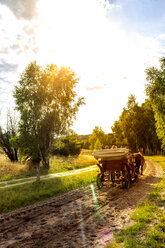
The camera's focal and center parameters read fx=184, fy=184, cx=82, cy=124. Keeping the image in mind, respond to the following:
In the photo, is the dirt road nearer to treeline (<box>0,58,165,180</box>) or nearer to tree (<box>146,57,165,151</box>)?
treeline (<box>0,58,165,180</box>)

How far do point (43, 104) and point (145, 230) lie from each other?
515 inches

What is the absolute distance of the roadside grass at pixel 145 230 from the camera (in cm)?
429

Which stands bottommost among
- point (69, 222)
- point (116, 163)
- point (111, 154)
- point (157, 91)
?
point (69, 222)

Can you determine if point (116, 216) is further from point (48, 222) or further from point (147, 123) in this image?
point (147, 123)

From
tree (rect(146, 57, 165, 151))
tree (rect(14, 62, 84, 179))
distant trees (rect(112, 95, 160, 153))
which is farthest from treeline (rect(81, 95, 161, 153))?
tree (rect(14, 62, 84, 179))

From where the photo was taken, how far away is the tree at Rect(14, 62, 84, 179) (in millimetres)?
14211

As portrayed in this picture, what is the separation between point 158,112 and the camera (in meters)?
25.7

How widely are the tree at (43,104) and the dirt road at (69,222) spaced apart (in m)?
6.58

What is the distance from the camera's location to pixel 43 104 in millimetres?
16125

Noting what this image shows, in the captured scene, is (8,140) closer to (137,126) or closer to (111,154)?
(111,154)

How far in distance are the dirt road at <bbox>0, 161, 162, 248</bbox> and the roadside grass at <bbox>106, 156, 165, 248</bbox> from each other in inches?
12.2

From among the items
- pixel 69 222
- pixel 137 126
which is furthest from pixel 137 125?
pixel 69 222

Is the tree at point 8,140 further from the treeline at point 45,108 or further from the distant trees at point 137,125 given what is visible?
the distant trees at point 137,125

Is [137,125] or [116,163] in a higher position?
[137,125]
